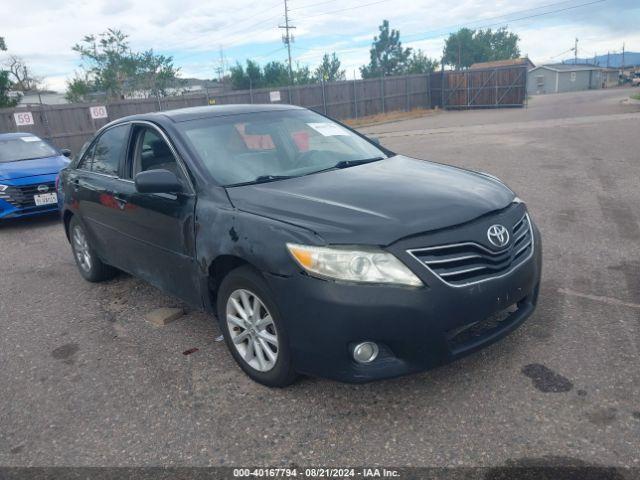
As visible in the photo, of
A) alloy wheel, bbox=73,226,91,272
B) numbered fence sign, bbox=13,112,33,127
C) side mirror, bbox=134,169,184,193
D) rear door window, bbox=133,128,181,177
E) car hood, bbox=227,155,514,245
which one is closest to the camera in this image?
car hood, bbox=227,155,514,245

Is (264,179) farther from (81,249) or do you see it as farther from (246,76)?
(246,76)

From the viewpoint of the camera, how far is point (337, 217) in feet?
9.43

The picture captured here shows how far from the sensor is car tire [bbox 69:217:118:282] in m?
5.30

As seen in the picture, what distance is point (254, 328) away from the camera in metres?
3.20

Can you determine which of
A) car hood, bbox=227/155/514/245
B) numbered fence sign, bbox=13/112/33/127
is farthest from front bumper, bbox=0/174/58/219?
numbered fence sign, bbox=13/112/33/127

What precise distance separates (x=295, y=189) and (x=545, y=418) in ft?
6.16

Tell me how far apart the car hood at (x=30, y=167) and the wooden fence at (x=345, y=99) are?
1252cm

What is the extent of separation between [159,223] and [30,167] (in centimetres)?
605

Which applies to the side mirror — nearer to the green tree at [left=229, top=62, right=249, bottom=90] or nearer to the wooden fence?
the wooden fence

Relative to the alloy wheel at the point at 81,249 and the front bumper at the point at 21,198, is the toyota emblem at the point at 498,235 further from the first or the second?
the front bumper at the point at 21,198

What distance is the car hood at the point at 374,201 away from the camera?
2781 millimetres

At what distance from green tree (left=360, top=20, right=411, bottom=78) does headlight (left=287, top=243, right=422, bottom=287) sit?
9239 centimetres

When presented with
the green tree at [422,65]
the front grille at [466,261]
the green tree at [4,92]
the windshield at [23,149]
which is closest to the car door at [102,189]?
the front grille at [466,261]

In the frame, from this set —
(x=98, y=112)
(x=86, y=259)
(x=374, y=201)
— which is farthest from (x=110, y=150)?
(x=98, y=112)
